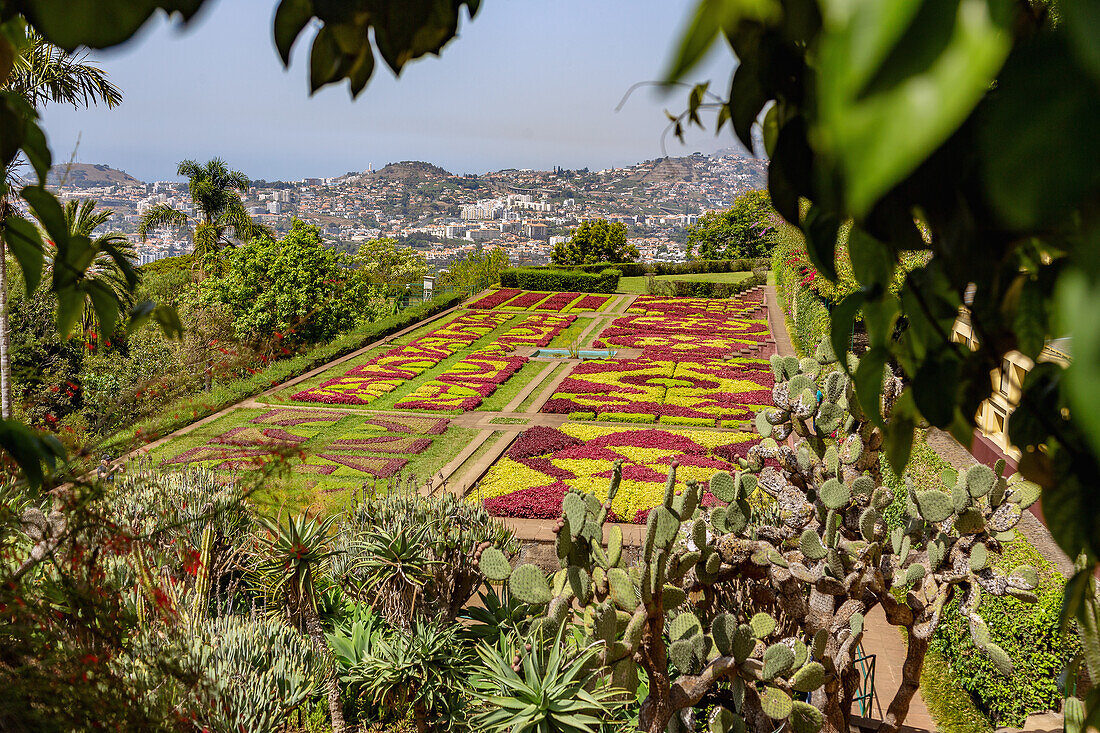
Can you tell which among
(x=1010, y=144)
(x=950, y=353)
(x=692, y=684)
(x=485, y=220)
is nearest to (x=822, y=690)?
(x=692, y=684)

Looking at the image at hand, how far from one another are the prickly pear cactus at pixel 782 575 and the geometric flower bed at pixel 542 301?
94.7ft

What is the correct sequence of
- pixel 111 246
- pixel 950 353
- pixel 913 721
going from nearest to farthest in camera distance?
pixel 950 353 < pixel 111 246 < pixel 913 721

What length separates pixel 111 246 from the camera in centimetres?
89

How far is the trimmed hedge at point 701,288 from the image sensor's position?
41125 mm

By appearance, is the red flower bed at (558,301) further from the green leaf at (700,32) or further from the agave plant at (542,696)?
the green leaf at (700,32)

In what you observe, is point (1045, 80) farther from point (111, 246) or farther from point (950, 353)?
point (111, 246)

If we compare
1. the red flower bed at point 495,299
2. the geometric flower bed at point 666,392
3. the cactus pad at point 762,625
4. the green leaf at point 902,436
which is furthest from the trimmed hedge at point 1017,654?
the red flower bed at point 495,299

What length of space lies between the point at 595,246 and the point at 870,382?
188 ft

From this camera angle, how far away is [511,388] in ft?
65.0

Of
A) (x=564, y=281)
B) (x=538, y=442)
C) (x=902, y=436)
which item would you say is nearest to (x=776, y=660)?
(x=902, y=436)

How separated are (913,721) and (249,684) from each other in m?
5.40

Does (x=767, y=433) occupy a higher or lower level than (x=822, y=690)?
higher

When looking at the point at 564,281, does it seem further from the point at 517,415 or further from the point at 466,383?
the point at 517,415

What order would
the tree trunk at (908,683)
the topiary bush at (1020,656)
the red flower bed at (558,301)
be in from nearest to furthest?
the tree trunk at (908,683), the topiary bush at (1020,656), the red flower bed at (558,301)
